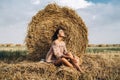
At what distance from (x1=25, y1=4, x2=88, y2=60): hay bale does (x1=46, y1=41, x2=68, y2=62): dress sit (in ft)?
3.61

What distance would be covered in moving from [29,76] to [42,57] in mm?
3163

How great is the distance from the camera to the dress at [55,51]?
13.6 metres

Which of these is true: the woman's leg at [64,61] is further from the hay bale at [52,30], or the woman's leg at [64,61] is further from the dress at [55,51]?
the hay bale at [52,30]

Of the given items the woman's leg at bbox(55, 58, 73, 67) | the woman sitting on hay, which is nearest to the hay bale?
the woman sitting on hay

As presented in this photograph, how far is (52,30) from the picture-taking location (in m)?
15.1

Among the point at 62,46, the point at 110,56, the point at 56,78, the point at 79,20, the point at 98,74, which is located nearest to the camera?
the point at 56,78

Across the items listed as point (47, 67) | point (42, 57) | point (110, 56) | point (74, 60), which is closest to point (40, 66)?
point (47, 67)

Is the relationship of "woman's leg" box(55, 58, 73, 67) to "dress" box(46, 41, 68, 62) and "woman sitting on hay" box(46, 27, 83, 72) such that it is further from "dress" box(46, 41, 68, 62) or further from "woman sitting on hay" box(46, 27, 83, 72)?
"dress" box(46, 41, 68, 62)

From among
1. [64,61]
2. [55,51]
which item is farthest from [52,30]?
[64,61]

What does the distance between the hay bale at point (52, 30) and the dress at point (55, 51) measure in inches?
43.3

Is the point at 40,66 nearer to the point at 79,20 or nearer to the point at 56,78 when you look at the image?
the point at 56,78

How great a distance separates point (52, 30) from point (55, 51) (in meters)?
1.68

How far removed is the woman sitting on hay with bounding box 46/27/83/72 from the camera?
1270 cm

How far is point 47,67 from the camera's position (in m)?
12.4
